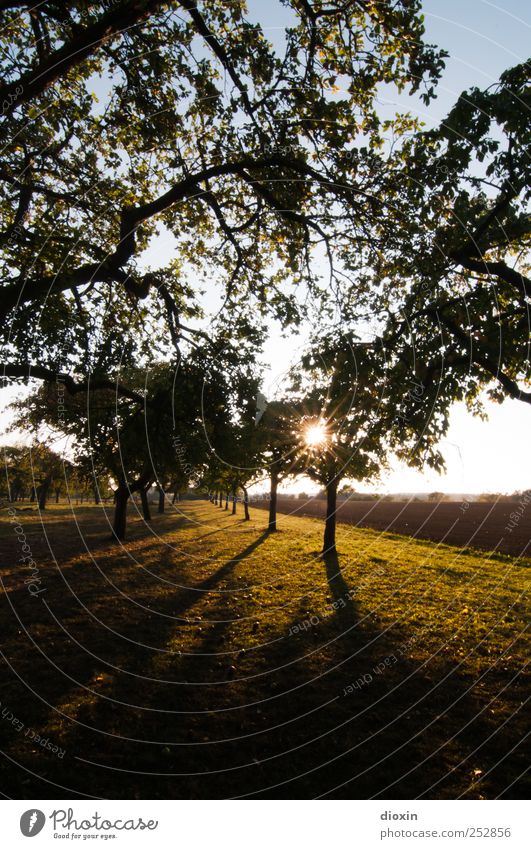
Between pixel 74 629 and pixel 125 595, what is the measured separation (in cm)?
385

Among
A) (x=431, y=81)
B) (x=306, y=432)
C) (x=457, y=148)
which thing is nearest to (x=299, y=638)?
(x=306, y=432)

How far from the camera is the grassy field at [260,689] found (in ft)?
17.6

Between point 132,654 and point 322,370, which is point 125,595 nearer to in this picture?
point 132,654

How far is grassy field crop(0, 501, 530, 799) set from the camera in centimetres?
536

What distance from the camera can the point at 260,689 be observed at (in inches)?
316

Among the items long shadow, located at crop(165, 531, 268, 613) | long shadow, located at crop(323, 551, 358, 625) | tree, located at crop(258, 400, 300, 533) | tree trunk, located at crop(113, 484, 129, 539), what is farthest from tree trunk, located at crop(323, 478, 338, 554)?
tree trunk, located at crop(113, 484, 129, 539)

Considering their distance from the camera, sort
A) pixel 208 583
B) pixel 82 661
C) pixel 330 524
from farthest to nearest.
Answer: pixel 330 524 → pixel 208 583 → pixel 82 661

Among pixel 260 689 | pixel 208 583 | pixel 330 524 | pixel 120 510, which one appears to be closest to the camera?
pixel 260 689

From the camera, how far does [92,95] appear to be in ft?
36.5

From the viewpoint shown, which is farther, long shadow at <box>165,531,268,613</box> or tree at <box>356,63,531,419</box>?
long shadow at <box>165,531,268,613</box>

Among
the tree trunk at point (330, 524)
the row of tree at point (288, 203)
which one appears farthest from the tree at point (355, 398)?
the tree trunk at point (330, 524)

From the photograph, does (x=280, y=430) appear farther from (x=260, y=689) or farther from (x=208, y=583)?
(x=260, y=689)

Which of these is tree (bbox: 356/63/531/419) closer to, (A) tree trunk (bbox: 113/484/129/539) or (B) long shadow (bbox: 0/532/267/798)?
(B) long shadow (bbox: 0/532/267/798)

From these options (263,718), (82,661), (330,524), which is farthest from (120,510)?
(263,718)
